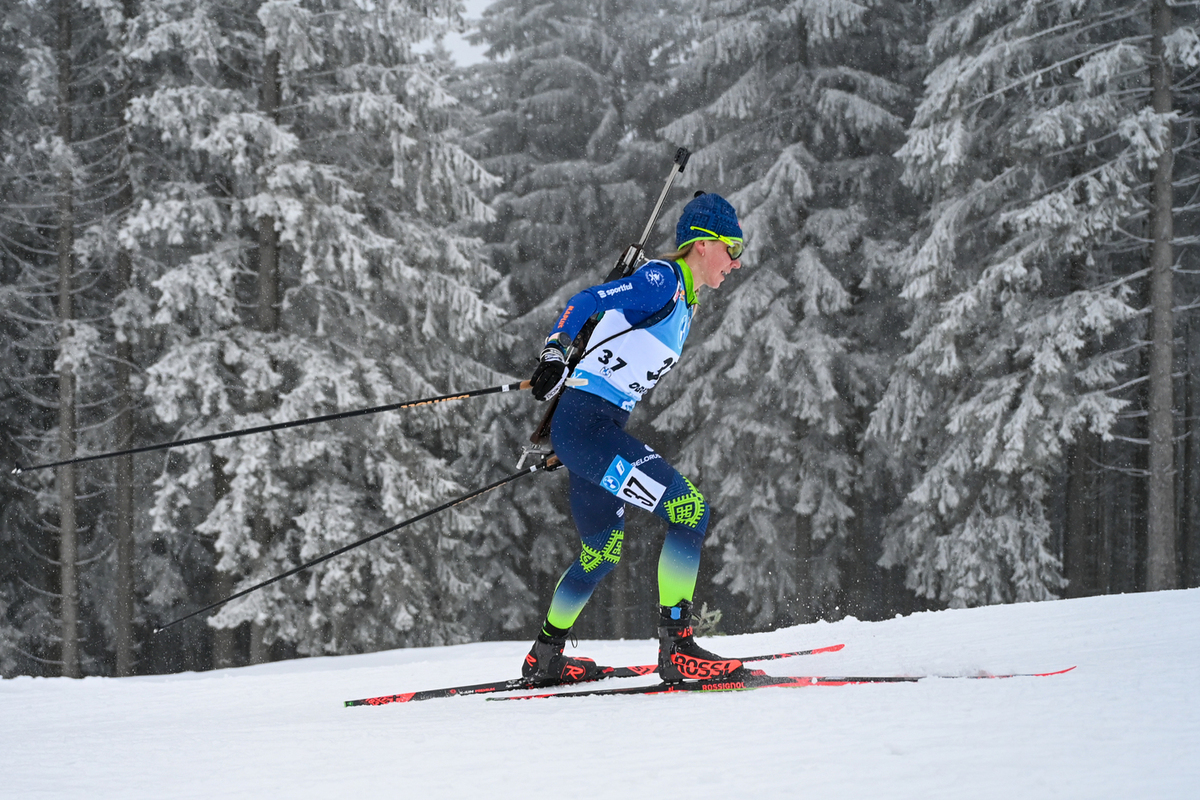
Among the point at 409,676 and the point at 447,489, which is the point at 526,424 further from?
the point at 409,676

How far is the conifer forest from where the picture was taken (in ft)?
38.7

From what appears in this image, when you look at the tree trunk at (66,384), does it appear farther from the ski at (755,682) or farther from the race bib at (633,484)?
the race bib at (633,484)

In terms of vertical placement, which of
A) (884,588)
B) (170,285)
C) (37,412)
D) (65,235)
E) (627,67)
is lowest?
(884,588)

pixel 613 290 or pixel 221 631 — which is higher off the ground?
pixel 613 290

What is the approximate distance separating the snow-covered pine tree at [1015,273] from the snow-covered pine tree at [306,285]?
676 cm

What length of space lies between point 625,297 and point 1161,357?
10.4 m

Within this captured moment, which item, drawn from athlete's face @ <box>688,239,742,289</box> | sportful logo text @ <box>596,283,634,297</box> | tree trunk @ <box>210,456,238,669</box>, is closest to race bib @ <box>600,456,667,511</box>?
sportful logo text @ <box>596,283,634,297</box>

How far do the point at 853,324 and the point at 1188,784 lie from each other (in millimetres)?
14474

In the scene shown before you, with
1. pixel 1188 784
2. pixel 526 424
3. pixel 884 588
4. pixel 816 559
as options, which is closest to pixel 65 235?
pixel 526 424

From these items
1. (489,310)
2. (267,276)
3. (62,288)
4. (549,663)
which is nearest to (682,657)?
(549,663)

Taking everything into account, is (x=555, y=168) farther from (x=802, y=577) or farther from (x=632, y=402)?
(x=632, y=402)

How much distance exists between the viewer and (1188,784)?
82.8 inches

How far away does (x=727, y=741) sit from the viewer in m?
2.73

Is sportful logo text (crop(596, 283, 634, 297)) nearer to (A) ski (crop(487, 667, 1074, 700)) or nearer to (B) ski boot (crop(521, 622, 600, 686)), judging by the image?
(B) ski boot (crop(521, 622, 600, 686))
